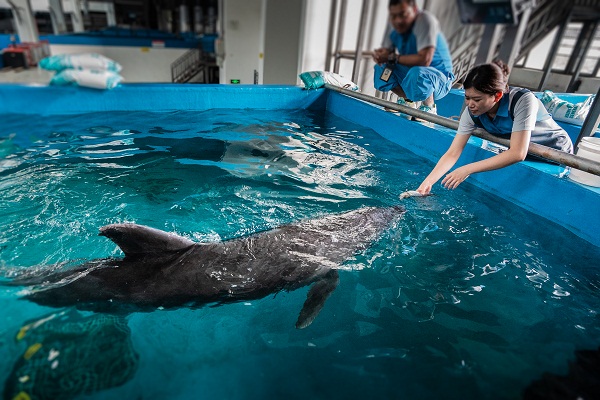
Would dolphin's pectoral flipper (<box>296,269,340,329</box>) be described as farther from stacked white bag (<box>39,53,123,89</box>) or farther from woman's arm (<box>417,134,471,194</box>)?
stacked white bag (<box>39,53,123,89</box>)

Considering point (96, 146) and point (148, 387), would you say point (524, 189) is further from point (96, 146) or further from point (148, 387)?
point (96, 146)

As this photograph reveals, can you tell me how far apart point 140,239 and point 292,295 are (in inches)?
45.0

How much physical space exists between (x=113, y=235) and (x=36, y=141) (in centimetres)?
455

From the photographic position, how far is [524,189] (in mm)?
4258

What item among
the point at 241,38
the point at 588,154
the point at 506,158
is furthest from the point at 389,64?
the point at 241,38

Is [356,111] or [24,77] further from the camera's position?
[24,77]

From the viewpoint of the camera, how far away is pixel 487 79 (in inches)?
114

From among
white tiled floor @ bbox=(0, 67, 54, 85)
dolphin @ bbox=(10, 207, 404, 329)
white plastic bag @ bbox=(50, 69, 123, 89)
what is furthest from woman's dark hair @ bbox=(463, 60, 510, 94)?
white tiled floor @ bbox=(0, 67, 54, 85)

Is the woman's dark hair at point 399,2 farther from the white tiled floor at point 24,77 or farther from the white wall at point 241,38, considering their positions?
the white wall at point 241,38

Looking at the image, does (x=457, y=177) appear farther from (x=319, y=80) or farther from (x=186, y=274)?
(x=319, y=80)

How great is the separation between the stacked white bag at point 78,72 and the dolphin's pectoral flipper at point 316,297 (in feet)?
21.7

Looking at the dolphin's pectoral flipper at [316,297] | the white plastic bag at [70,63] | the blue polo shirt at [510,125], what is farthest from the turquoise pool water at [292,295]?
the white plastic bag at [70,63]

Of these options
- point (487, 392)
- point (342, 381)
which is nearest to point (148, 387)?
point (342, 381)

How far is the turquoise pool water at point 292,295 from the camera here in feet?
6.40
